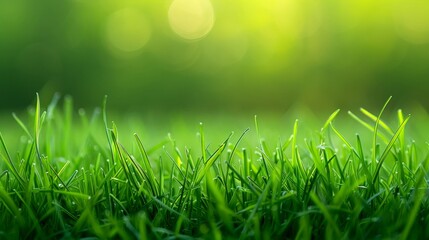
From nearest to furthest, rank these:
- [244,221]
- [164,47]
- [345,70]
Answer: [244,221]
[345,70]
[164,47]

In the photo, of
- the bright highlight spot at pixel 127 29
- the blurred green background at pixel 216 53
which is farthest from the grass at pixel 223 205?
the bright highlight spot at pixel 127 29

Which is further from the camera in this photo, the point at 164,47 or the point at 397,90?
the point at 164,47

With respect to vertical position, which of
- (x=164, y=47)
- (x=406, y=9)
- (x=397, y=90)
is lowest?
(x=397, y=90)

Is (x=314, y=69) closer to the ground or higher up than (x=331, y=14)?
closer to the ground

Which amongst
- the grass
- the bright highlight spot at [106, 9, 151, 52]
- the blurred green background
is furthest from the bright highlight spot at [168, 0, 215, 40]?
the grass

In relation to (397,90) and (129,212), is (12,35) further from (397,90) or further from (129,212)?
(129,212)

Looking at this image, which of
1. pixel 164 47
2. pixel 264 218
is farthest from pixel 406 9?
pixel 264 218

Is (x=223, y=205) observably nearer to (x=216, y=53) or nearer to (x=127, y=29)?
(x=216, y=53)

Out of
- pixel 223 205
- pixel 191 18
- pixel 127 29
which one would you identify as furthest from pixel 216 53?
pixel 223 205
